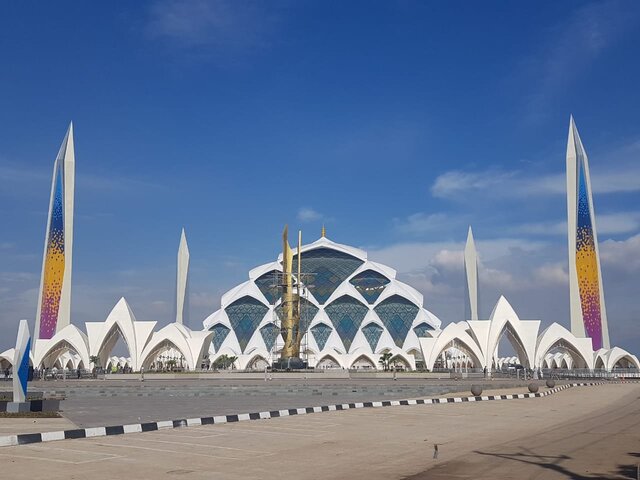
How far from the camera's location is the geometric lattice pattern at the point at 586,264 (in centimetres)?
6606

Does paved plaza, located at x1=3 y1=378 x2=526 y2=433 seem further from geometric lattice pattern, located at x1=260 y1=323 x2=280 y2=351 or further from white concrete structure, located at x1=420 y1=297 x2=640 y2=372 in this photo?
geometric lattice pattern, located at x1=260 y1=323 x2=280 y2=351

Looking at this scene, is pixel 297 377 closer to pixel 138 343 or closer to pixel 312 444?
pixel 138 343

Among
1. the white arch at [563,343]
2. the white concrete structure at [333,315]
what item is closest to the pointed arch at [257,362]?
the white concrete structure at [333,315]

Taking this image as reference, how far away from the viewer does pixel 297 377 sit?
55.7 metres

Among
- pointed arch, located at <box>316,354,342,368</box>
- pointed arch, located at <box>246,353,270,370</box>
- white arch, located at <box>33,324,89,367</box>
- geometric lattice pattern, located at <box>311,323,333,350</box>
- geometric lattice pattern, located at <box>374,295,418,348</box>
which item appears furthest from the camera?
geometric lattice pattern, located at <box>374,295,418,348</box>

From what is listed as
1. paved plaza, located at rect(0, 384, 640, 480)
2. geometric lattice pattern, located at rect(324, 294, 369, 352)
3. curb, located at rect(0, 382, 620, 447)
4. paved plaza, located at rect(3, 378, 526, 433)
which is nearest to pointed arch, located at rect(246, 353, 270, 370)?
geometric lattice pattern, located at rect(324, 294, 369, 352)

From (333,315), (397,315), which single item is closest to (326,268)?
(333,315)

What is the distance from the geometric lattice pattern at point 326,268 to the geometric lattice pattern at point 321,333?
5.30 m

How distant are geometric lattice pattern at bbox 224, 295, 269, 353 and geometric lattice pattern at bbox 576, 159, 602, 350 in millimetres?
45815

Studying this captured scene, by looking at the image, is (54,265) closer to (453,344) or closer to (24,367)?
(453,344)

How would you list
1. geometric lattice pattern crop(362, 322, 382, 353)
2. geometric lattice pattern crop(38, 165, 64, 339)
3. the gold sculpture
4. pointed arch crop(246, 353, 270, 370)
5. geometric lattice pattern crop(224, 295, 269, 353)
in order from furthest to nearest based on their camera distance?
geometric lattice pattern crop(224, 295, 269, 353)
geometric lattice pattern crop(362, 322, 382, 353)
pointed arch crop(246, 353, 270, 370)
geometric lattice pattern crop(38, 165, 64, 339)
the gold sculpture

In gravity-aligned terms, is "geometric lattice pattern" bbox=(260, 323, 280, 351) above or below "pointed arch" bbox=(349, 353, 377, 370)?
above

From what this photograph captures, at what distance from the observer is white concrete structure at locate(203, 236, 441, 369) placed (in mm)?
91375

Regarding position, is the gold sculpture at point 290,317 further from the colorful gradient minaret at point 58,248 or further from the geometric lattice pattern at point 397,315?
the geometric lattice pattern at point 397,315
